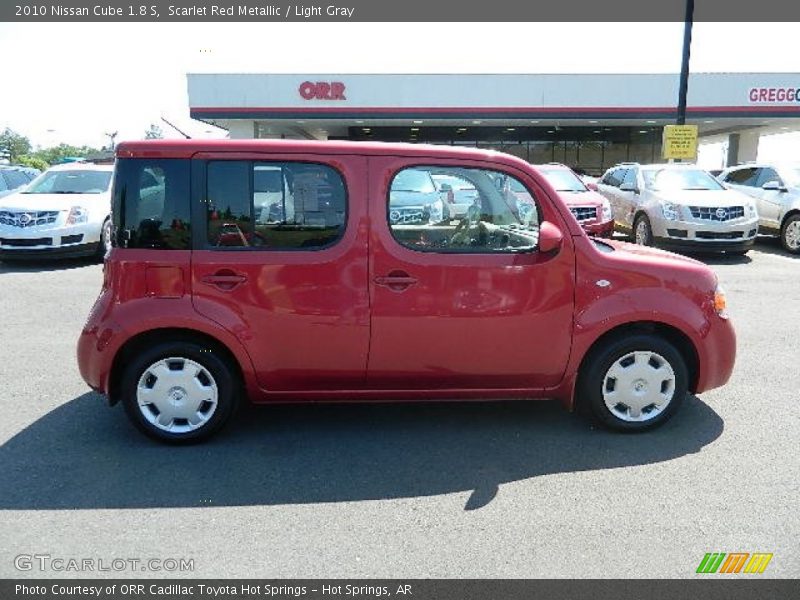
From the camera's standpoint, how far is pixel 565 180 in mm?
12500

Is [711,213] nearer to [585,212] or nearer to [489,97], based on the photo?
[585,212]

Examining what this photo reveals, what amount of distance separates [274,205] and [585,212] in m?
8.75

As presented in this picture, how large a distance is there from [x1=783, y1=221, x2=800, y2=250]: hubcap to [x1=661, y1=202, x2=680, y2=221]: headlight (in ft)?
8.68

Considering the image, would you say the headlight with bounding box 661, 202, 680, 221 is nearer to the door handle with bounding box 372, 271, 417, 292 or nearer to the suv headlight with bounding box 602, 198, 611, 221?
the suv headlight with bounding box 602, 198, 611, 221

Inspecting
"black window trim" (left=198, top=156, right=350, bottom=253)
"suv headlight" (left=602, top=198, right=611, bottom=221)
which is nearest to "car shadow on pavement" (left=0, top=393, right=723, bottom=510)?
"black window trim" (left=198, top=156, right=350, bottom=253)

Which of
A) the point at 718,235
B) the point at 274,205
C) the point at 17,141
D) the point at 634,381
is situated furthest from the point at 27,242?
the point at 17,141

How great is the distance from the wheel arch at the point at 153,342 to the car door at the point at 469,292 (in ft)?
3.06

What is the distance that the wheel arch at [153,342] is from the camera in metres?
3.67

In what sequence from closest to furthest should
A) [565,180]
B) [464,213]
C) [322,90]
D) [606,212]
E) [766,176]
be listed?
[464,213] < [606,212] < [565,180] < [766,176] < [322,90]

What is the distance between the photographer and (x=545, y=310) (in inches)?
146

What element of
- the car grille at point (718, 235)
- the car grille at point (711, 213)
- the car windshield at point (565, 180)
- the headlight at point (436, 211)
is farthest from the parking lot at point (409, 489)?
the car windshield at point (565, 180)

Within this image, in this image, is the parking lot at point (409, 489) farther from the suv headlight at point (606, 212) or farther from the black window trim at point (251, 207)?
the suv headlight at point (606, 212)

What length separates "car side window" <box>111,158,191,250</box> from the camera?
140 inches

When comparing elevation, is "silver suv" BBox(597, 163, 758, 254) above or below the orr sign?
below
